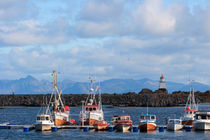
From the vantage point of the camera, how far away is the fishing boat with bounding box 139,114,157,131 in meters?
78.9

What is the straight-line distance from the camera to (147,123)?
259 ft

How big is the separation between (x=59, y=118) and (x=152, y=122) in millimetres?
19422

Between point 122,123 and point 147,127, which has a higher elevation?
point 122,123

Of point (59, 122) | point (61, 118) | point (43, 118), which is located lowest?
point (59, 122)

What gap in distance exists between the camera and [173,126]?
8019 centimetres

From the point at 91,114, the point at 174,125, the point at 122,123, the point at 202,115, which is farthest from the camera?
the point at 91,114

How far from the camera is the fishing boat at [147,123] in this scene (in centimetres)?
7888

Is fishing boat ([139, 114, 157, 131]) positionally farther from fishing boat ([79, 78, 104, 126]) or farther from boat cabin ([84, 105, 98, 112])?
boat cabin ([84, 105, 98, 112])

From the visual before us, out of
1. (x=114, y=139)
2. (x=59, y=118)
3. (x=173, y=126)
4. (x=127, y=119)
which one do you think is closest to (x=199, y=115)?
(x=173, y=126)

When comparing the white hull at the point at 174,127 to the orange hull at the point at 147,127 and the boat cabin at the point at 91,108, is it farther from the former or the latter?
the boat cabin at the point at 91,108

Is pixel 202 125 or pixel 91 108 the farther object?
pixel 91 108

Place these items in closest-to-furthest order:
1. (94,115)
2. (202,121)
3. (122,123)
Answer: (202,121)
(122,123)
(94,115)

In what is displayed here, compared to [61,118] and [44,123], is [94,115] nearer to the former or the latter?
[61,118]

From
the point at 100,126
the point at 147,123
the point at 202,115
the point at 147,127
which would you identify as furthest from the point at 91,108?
the point at 202,115
